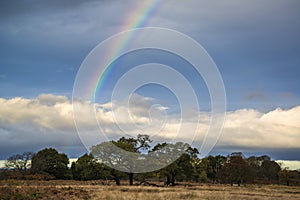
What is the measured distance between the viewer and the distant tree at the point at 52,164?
92.0 metres

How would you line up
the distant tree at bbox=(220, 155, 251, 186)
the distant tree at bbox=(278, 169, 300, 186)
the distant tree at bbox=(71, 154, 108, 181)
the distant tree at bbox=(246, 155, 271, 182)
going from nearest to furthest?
1. the distant tree at bbox=(71, 154, 108, 181)
2. the distant tree at bbox=(220, 155, 251, 186)
3. the distant tree at bbox=(278, 169, 300, 186)
4. the distant tree at bbox=(246, 155, 271, 182)

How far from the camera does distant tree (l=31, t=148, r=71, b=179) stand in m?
92.0

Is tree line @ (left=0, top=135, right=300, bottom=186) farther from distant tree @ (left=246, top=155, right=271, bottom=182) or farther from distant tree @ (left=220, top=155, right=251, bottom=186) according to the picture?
distant tree @ (left=246, top=155, right=271, bottom=182)

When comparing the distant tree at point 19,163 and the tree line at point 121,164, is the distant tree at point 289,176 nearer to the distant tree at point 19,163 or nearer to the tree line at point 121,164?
the tree line at point 121,164

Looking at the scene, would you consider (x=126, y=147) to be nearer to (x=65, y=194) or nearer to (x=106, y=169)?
(x=106, y=169)

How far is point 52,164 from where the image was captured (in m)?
93.8

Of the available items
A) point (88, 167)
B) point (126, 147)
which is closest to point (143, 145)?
point (126, 147)

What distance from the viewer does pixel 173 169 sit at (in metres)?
74.3

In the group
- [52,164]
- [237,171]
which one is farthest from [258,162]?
[52,164]

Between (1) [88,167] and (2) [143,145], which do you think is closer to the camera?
(1) [88,167]

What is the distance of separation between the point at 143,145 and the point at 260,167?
61.5 m

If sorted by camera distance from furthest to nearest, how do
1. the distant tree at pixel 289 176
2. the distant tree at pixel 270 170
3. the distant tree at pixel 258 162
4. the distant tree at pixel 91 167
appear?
1. the distant tree at pixel 258 162
2. the distant tree at pixel 270 170
3. the distant tree at pixel 289 176
4. the distant tree at pixel 91 167

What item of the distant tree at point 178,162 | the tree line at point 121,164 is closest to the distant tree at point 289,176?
the tree line at point 121,164

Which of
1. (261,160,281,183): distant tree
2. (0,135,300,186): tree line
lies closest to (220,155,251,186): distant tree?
(0,135,300,186): tree line
